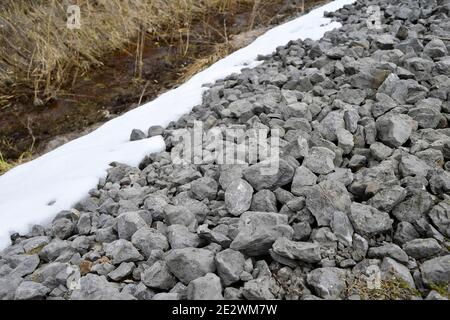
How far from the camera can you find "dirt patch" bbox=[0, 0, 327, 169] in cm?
439

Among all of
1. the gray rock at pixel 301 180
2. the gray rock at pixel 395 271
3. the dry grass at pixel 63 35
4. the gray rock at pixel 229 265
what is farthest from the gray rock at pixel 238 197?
the dry grass at pixel 63 35

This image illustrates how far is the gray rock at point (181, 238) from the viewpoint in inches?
69.7

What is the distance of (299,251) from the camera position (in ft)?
5.09

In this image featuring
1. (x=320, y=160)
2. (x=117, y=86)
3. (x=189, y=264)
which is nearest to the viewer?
(x=189, y=264)

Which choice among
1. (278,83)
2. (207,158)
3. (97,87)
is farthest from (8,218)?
Result: (97,87)

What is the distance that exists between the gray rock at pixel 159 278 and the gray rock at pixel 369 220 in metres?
0.79

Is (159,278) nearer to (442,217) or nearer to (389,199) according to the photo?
(389,199)

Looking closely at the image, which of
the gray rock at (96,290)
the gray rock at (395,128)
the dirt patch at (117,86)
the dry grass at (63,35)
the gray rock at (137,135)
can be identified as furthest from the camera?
the dry grass at (63,35)

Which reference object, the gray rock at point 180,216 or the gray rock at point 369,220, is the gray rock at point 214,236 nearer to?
the gray rock at point 180,216

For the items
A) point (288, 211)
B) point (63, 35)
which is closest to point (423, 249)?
point (288, 211)

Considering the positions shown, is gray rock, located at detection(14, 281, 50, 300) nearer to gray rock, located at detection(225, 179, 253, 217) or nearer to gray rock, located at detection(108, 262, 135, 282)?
gray rock, located at detection(108, 262, 135, 282)

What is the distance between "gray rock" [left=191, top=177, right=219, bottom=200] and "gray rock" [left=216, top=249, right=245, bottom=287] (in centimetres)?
51

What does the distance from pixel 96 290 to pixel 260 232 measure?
0.69 m

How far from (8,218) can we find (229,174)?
1319mm
